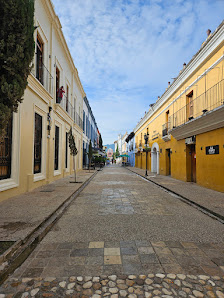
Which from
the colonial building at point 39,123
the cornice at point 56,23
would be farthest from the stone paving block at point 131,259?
the cornice at point 56,23

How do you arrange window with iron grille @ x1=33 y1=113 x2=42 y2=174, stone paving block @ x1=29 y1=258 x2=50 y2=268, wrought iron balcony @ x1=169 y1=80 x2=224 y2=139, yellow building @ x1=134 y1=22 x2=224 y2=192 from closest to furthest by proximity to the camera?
1. stone paving block @ x1=29 y1=258 x2=50 y2=268
2. wrought iron balcony @ x1=169 y1=80 x2=224 y2=139
3. yellow building @ x1=134 y1=22 x2=224 y2=192
4. window with iron grille @ x1=33 y1=113 x2=42 y2=174

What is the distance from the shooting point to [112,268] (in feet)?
7.86

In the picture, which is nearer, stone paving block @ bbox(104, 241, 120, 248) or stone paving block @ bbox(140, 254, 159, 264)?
stone paving block @ bbox(140, 254, 159, 264)

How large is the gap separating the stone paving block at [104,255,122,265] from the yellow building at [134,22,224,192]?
260 inches

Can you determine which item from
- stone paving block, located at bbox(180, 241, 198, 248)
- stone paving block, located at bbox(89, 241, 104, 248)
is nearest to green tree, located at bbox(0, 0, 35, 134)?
stone paving block, located at bbox(89, 241, 104, 248)

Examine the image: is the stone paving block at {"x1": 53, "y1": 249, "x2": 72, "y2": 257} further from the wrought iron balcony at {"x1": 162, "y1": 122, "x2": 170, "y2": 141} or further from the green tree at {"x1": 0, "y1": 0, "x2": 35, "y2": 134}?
the wrought iron balcony at {"x1": 162, "y1": 122, "x2": 170, "y2": 141}

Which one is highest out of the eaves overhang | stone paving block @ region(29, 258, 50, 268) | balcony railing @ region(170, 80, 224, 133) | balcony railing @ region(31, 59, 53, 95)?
balcony railing @ region(31, 59, 53, 95)

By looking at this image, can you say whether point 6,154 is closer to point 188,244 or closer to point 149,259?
point 149,259

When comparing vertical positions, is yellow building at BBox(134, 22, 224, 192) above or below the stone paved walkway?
above

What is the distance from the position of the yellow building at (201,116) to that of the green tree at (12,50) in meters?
6.70

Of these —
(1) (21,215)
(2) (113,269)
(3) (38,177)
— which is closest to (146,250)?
(2) (113,269)

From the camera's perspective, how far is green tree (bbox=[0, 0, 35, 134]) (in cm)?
316

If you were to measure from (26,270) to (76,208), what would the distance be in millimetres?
2985

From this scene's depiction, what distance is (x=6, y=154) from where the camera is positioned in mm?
6227
